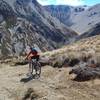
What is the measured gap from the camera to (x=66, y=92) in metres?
18.2

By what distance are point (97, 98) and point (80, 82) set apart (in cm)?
414

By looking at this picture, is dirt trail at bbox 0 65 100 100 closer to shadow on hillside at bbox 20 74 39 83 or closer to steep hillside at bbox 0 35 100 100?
steep hillside at bbox 0 35 100 100

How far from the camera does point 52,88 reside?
19.5 metres

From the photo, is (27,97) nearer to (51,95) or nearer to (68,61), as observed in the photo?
(51,95)

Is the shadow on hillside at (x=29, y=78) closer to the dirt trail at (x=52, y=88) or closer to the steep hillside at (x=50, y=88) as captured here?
the steep hillside at (x=50, y=88)

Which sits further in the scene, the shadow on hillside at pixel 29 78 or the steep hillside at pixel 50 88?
the shadow on hillside at pixel 29 78

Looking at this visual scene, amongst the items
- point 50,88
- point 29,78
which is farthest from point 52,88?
point 29,78

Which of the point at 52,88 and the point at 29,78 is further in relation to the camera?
the point at 29,78

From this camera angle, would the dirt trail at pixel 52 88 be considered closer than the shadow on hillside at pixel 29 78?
Yes

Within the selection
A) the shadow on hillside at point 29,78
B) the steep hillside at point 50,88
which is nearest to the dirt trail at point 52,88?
the steep hillside at point 50,88

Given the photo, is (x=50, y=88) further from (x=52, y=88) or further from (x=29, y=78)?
(x=29, y=78)

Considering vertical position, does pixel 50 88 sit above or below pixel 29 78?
above

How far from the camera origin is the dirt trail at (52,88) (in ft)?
56.6

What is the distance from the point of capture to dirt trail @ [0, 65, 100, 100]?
17.3 meters
